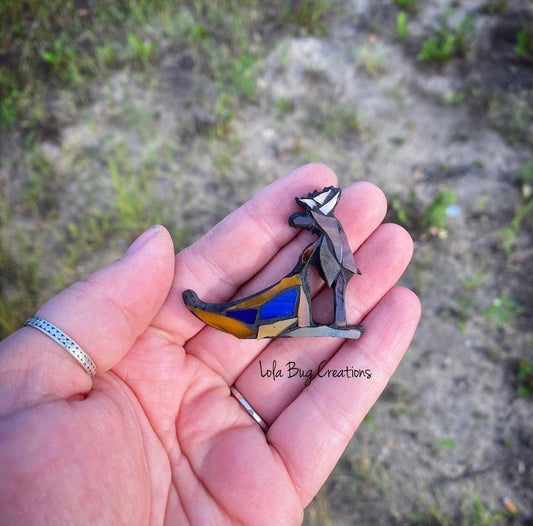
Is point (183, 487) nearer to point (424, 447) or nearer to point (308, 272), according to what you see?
point (308, 272)

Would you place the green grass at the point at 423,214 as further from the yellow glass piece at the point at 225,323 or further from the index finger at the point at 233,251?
the yellow glass piece at the point at 225,323

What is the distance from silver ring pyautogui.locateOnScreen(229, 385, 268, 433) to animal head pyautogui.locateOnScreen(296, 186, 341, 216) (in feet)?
4.08

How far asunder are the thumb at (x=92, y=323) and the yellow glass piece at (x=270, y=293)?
47 centimetres

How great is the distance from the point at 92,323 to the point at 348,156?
10.2ft

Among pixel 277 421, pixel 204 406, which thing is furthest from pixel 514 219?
pixel 204 406

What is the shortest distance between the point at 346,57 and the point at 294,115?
1.02 meters

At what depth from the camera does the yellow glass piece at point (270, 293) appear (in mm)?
2990

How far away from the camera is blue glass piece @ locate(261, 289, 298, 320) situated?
2975mm

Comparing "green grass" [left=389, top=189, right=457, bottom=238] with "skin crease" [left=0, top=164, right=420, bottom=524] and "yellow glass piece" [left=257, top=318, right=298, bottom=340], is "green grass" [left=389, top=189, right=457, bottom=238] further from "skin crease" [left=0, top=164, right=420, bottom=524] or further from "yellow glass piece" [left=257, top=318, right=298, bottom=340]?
"yellow glass piece" [left=257, top=318, right=298, bottom=340]

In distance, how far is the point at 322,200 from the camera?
127 inches

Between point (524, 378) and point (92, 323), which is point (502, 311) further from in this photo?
point (92, 323)

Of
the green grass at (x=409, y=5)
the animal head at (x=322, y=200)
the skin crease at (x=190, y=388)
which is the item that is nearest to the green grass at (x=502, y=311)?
the skin crease at (x=190, y=388)

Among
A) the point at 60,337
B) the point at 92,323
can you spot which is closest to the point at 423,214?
the point at 92,323

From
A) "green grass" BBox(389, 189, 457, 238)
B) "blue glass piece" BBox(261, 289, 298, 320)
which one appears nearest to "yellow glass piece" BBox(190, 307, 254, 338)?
"blue glass piece" BBox(261, 289, 298, 320)
